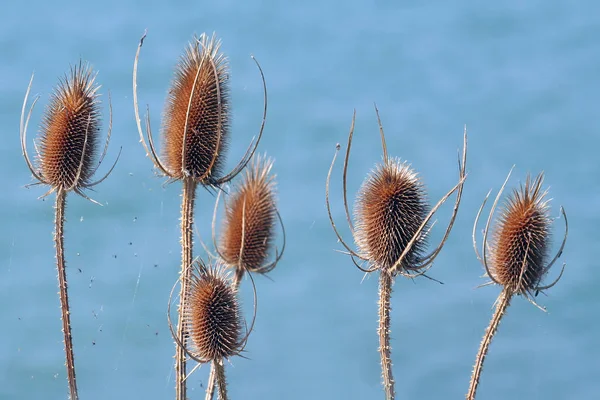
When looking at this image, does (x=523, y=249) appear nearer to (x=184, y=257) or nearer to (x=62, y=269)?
(x=184, y=257)

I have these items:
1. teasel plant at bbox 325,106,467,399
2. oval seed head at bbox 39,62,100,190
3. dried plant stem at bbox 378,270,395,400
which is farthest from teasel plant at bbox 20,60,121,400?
dried plant stem at bbox 378,270,395,400

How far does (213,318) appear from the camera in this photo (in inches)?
146

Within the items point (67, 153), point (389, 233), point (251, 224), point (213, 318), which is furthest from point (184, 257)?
point (389, 233)

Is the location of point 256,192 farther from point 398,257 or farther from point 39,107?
point 39,107

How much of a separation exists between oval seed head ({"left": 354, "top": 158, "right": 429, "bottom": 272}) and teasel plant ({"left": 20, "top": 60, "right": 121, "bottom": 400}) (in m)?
1.07

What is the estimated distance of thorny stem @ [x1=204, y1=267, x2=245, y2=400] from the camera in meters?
4.11

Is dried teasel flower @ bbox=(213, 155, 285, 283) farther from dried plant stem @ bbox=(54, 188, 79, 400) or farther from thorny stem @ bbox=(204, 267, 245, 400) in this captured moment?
dried plant stem @ bbox=(54, 188, 79, 400)

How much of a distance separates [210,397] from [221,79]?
1.31 m

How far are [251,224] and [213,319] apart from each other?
28.0 inches

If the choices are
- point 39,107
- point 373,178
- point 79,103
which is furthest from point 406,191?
point 39,107

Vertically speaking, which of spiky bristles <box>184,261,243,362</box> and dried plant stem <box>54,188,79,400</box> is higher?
dried plant stem <box>54,188,79,400</box>

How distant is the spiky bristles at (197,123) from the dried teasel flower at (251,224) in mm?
333

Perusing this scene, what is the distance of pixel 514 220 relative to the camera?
396 cm

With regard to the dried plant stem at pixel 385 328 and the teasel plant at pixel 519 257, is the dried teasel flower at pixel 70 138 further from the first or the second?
the teasel plant at pixel 519 257
